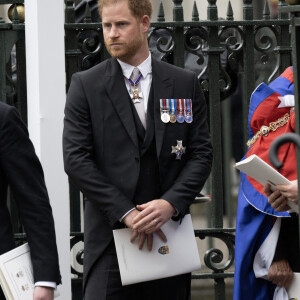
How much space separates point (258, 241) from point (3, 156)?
149cm

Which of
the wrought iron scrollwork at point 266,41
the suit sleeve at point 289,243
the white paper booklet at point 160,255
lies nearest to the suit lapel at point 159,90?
the white paper booklet at point 160,255

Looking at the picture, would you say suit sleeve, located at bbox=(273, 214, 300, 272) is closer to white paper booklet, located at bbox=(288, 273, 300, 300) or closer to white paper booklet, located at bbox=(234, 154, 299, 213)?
white paper booklet, located at bbox=(288, 273, 300, 300)

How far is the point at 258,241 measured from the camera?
487 centimetres

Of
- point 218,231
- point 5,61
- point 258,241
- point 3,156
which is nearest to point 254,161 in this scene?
point 258,241

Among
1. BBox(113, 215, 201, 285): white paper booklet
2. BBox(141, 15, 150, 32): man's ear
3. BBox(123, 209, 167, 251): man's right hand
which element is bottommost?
BBox(113, 215, 201, 285): white paper booklet

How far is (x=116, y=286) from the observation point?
191 inches

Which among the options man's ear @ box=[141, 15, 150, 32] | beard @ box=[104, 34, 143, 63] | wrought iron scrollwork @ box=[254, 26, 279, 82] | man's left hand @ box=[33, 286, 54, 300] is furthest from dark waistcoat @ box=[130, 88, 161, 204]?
wrought iron scrollwork @ box=[254, 26, 279, 82]

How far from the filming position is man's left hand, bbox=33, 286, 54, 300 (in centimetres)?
402

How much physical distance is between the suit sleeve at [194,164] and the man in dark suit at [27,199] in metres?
0.89

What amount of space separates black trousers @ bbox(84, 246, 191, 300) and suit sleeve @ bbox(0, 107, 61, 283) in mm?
774

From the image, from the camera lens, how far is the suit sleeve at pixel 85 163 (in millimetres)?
4746

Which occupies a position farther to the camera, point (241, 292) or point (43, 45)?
point (43, 45)

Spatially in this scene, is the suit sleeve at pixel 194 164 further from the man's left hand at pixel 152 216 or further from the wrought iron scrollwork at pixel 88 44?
the wrought iron scrollwork at pixel 88 44

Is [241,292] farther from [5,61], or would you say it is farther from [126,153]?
[5,61]
